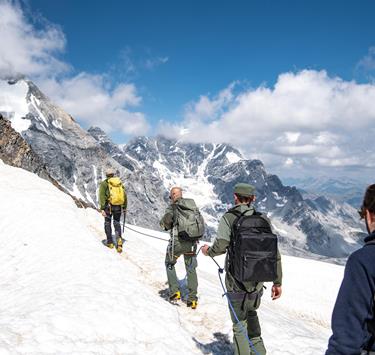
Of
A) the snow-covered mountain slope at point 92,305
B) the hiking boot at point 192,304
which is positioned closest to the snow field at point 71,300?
the snow-covered mountain slope at point 92,305

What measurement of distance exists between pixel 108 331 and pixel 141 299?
2607 mm

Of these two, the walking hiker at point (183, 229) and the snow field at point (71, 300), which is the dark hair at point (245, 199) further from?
the snow field at point (71, 300)

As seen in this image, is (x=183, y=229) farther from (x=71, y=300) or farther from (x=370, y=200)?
(x=370, y=200)

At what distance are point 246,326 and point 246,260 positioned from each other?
1.70 meters

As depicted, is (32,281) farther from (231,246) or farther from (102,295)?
(231,246)

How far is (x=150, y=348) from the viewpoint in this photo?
895 cm

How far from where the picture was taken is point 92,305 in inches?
405

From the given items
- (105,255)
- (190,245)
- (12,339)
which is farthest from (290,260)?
(12,339)

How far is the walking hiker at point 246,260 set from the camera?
6906 mm

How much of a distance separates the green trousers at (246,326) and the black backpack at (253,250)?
2.31 ft

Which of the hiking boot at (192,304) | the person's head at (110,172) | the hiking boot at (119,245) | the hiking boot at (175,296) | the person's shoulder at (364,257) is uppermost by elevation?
the person's head at (110,172)

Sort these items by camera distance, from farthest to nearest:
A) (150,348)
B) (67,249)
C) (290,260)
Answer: (290,260), (67,249), (150,348)

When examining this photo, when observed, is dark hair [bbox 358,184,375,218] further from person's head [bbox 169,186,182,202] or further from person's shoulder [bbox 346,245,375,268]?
person's head [bbox 169,186,182,202]

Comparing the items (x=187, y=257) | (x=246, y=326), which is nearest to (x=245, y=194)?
(x=246, y=326)
